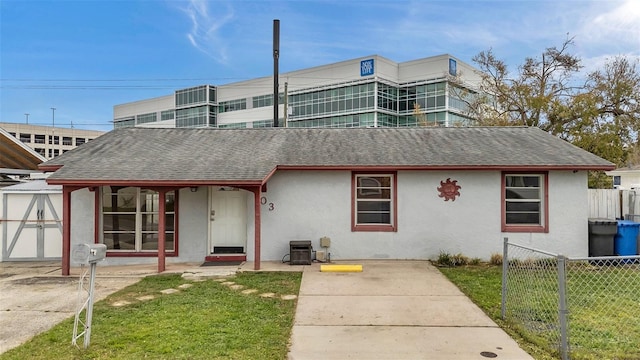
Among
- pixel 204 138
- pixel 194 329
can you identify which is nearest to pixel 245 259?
pixel 204 138

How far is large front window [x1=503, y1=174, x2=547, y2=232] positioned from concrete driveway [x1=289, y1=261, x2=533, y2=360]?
11.4 feet

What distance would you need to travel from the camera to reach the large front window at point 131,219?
10.2 meters

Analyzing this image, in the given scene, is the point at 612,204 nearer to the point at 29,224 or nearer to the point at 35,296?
the point at 35,296

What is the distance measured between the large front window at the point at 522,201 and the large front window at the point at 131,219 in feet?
29.1

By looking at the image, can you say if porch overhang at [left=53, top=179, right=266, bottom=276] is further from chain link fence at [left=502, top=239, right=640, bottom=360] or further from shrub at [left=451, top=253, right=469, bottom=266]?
chain link fence at [left=502, top=239, right=640, bottom=360]

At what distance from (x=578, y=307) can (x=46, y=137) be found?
118m

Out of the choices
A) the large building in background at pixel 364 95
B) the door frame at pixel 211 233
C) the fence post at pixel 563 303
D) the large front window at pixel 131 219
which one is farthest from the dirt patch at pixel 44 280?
the large building in background at pixel 364 95

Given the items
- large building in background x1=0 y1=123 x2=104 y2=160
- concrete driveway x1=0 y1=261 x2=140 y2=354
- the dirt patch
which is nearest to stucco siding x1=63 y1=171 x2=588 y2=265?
concrete driveway x1=0 y1=261 x2=140 y2=354

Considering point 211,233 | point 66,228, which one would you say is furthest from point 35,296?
point 211,233

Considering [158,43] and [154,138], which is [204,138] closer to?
[154,138]

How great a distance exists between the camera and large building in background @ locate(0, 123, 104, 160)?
93.6m

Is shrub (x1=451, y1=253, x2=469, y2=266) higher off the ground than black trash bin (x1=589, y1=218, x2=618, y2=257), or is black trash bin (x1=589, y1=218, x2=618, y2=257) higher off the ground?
black trash bin (x1=589, y1=218, x2=618, y2=257)

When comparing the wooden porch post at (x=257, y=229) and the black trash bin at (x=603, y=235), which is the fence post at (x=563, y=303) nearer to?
the wooden porch post at (x=257, y=229)

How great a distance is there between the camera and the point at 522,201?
1040 centimetres
